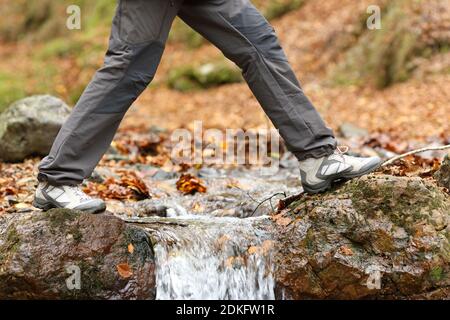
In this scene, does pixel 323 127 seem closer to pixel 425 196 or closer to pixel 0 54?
pixel 425 196

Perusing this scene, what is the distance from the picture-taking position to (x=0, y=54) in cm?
1820

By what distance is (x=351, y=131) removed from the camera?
8.30 m

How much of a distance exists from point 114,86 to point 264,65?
2.59ft

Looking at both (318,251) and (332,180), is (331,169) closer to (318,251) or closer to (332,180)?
(332,180)

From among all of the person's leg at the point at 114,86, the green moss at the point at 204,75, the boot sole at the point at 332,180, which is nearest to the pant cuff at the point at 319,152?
the boot sole at the point at 332,180

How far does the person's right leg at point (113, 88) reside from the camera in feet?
11.0

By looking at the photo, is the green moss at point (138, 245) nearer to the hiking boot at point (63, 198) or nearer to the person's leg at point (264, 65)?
the hiking boot at point (63, 198)

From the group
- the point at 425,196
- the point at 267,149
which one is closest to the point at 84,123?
the point at 425,196

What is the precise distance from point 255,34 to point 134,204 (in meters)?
1.72

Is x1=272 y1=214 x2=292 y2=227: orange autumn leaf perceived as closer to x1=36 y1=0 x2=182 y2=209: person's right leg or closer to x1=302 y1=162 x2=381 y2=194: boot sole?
x1=302 y1=162 x2=381 y2=194: boot sole

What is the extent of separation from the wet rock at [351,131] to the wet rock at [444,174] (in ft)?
13.8

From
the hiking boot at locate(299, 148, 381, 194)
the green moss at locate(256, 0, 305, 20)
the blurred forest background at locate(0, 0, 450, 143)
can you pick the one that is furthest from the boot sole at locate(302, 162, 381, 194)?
the green moss at locate(256, 0, 305, 20)

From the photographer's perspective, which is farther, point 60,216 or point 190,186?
point 190,186

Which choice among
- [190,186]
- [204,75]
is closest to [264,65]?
[190,186]
